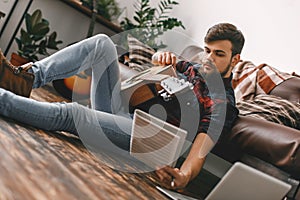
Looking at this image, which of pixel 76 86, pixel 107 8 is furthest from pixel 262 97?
pixel 107 8

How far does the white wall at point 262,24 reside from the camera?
98.7 inches

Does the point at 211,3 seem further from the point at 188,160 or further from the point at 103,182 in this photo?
the point at 103,182

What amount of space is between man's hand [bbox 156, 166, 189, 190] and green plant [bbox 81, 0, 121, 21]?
2.37 m

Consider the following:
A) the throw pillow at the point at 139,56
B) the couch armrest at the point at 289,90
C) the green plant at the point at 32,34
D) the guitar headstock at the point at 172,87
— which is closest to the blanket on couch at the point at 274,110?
the couch armrest at the point at 289,90

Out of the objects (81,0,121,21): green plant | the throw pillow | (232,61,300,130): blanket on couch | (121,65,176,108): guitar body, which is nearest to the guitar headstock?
(121,65,176,108): guitar body

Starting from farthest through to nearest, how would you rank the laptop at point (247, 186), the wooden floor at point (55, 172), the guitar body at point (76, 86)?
the guitar body at point (76, 86), the laptop at point (247, 186), the wooden floor at point (55, 172)

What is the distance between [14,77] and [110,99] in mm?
378

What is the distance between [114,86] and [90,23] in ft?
6.10

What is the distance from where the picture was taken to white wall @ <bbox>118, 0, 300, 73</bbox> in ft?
8.23

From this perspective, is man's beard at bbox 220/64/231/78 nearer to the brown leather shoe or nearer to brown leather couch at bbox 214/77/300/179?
brown leather couch at bbox 214/77/300/179

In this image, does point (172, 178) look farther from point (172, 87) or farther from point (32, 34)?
point (32, 34)

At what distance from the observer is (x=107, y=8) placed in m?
3.64

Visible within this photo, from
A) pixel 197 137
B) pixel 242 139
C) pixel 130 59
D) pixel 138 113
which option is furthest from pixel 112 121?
pixel 130 59

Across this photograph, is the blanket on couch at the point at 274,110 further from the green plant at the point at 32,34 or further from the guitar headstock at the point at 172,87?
the green plant at the point at 32,34
